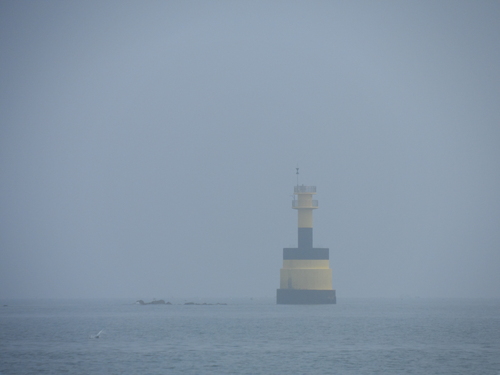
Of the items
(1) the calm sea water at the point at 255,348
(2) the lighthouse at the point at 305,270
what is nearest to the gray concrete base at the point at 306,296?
(2) the lighthouse at the point at 305,270

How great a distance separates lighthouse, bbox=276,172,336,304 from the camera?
87812 millimetres

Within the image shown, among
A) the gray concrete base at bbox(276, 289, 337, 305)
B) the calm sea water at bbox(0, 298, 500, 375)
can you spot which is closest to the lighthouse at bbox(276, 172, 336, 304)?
the gray concrete base at bbox(276, 289, 337, 305)

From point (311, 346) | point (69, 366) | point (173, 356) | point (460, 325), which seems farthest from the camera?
point (460, 325)

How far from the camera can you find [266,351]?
173 feet

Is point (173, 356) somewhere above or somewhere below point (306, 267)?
below

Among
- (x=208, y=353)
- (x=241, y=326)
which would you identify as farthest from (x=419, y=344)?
(x=241, y=326)

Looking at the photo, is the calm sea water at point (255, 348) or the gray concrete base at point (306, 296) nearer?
the calm sea water at point (255, 348)

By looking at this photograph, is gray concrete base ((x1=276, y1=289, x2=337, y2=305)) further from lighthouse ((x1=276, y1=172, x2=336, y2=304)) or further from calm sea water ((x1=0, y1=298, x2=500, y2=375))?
calm sea water ((x1=0, y1=298, x2=500, y2=375))

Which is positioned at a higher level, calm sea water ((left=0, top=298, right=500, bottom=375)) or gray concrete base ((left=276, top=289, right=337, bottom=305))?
gray concrete base ((left=276, top=289, right=337, bottom=305))

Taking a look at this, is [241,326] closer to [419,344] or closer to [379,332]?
[379,332]

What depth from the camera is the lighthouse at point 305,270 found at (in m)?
87.8

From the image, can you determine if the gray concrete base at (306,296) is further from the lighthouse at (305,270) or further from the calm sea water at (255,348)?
the calm sea water at (255,348)

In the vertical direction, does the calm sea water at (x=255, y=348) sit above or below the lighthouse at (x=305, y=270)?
below

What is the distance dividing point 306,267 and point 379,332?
20.0 metres
